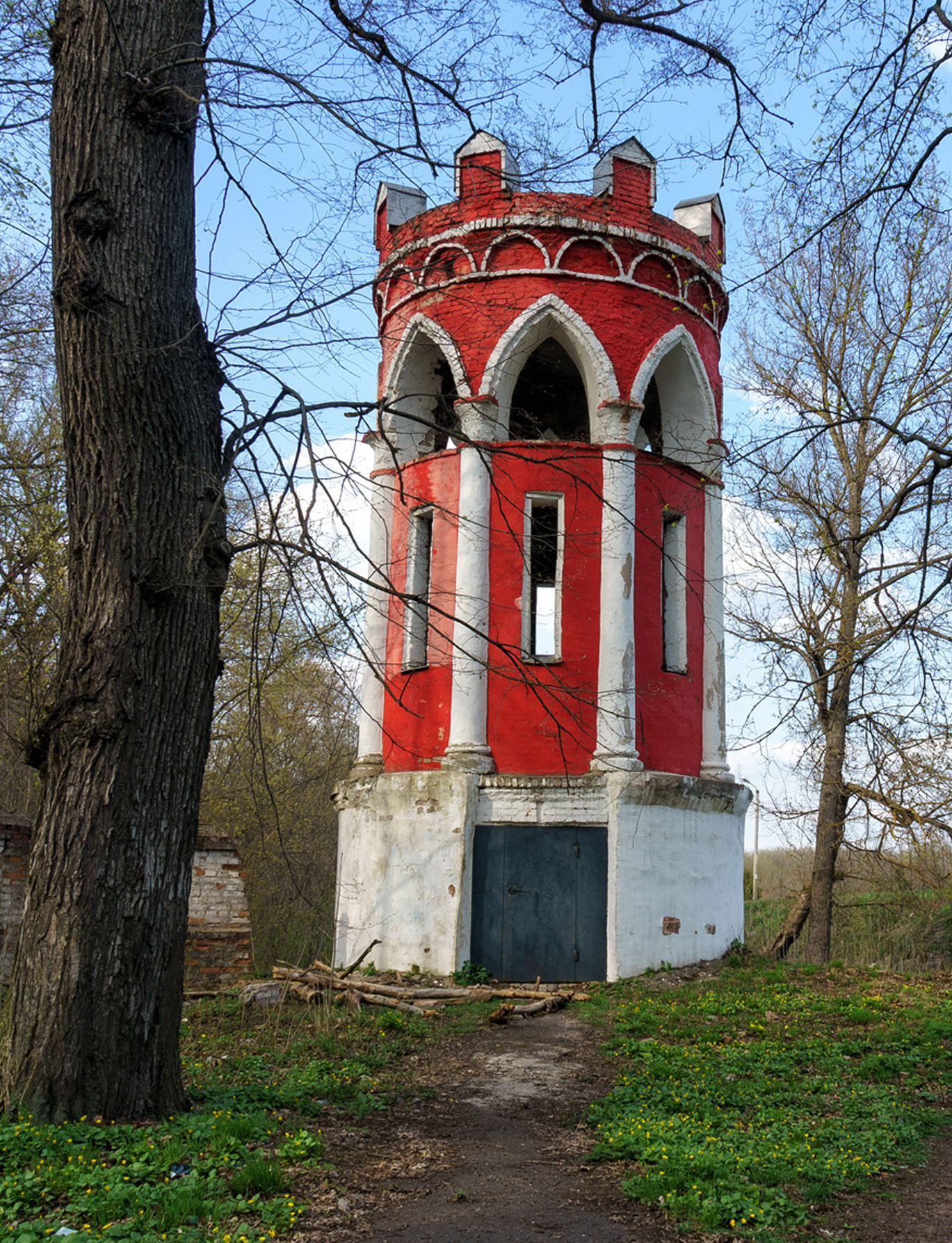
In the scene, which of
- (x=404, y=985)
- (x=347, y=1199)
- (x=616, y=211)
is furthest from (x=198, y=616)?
(x=616, y=211)

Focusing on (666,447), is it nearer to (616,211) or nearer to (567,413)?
(567,413)

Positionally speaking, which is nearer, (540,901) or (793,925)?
(540,901)

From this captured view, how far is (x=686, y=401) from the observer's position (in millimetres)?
14312

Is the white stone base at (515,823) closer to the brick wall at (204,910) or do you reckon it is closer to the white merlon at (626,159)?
the brick wall at (204,910)

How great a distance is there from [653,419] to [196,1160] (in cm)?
1272

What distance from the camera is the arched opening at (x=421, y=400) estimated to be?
Answer: 14.0 meters

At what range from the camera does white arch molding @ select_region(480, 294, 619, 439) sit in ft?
42.4

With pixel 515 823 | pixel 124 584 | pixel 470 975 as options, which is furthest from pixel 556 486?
pixel 124 584

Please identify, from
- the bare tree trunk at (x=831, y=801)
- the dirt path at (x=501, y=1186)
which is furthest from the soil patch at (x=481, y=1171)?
the bare tree trunk at (x=831, y=801)

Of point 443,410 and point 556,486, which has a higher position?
point 443,410

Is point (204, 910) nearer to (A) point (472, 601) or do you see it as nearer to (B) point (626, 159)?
(A) point (472, 601)

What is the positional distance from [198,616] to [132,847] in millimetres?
1270

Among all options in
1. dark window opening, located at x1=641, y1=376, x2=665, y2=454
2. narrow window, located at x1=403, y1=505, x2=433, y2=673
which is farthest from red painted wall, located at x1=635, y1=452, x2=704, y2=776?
narrow window, located at x1=403, y1=505, x2=433, y2=673

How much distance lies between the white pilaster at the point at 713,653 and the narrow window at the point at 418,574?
3.64 meters
